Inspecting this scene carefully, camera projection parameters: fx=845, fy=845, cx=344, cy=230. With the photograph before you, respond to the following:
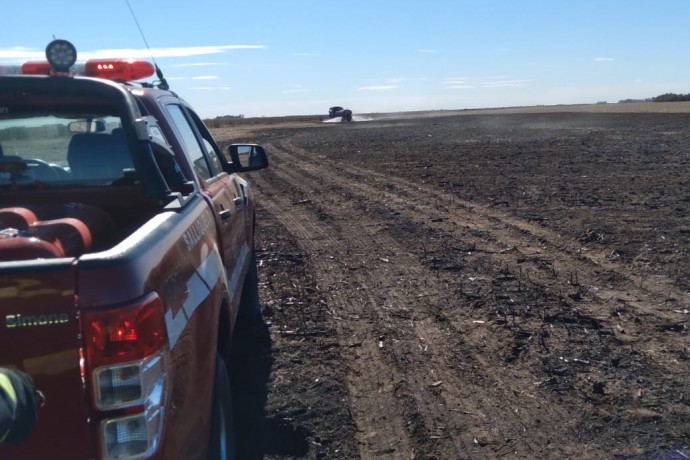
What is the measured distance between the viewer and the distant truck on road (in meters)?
2.43

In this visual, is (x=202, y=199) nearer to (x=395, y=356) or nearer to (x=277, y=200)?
(x=395, y=356)

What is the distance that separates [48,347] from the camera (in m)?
2.42

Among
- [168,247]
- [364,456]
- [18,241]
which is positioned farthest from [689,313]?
[18,241]

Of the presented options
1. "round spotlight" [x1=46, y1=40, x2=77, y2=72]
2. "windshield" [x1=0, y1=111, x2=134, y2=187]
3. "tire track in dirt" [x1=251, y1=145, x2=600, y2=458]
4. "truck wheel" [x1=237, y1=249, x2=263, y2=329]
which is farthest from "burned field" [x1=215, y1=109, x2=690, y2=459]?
"round spotlight" [x1=46, y1=40, x2=77, y2=72]

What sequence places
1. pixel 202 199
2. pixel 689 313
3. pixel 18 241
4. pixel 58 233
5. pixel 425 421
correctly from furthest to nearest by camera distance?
1. pixel 689 313
2. pixel 425 421
3. pixel 202 199
4. pixel 58 233
5. pixel 18 241

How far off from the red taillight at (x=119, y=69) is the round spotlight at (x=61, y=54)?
544 millimetres

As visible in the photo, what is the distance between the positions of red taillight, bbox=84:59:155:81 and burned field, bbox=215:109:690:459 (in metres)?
2.14

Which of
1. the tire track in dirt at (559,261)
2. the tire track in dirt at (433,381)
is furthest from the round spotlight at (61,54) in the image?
the tire track in dirt at (559,261)

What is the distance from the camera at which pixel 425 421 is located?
16.3 ft

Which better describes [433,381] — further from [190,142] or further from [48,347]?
[48,347]

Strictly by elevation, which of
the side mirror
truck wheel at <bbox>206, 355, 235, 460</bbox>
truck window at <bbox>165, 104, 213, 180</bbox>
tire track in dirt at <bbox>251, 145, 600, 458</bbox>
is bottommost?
tire track in dirt at <bbox>251, 145, 600, 458</bbox>

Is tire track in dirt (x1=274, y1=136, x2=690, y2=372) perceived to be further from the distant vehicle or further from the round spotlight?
the distant vehicle

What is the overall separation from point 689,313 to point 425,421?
116 inches

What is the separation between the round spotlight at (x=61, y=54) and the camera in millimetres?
4145
